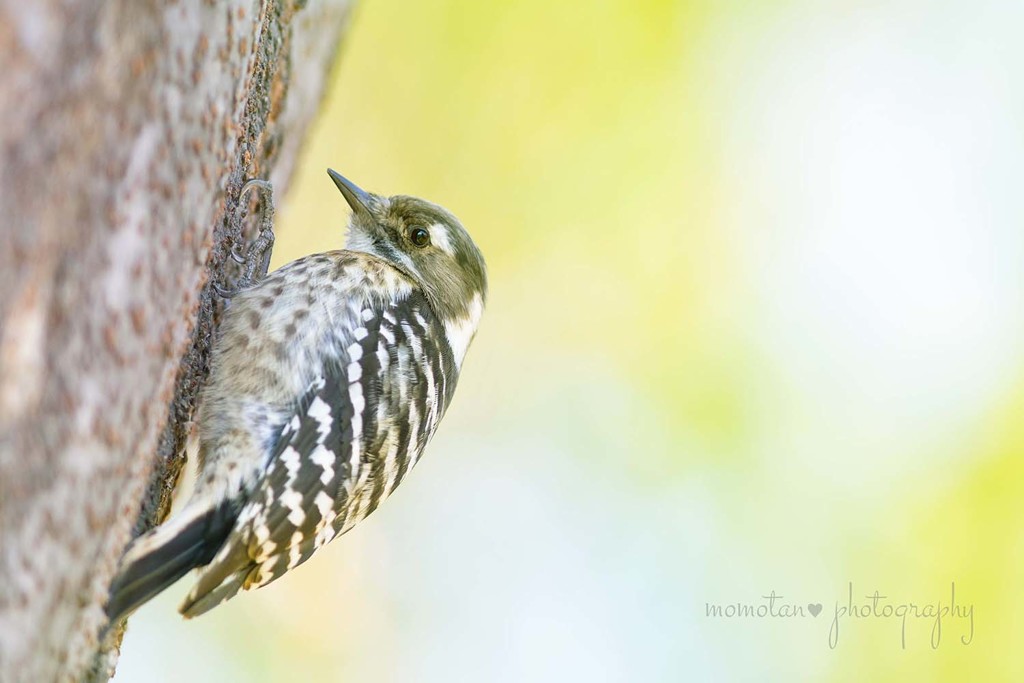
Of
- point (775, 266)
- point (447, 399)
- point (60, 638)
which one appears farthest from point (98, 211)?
point (775, 266)

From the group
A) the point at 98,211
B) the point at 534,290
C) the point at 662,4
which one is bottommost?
the point at 534,290

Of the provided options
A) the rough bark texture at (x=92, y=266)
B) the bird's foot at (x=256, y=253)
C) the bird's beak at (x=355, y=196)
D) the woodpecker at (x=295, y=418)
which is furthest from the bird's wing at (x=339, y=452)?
the bird's beak at (x=355, y=196)

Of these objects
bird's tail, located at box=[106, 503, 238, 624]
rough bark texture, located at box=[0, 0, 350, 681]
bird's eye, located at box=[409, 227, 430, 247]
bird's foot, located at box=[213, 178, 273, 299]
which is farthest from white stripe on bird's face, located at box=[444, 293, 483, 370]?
rough bark texture, located at box=[0, 0, 350, 681]

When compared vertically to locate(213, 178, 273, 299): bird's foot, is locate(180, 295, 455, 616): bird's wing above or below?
below

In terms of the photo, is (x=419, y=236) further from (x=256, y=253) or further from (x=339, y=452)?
(x=339, y=452)

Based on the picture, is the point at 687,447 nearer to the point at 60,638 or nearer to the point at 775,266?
the point at 775,266

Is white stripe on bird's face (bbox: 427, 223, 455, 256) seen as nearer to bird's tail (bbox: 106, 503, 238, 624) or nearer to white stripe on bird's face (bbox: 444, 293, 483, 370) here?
white stripe on bird's face (bbox: 444, 293, 483, 370)
